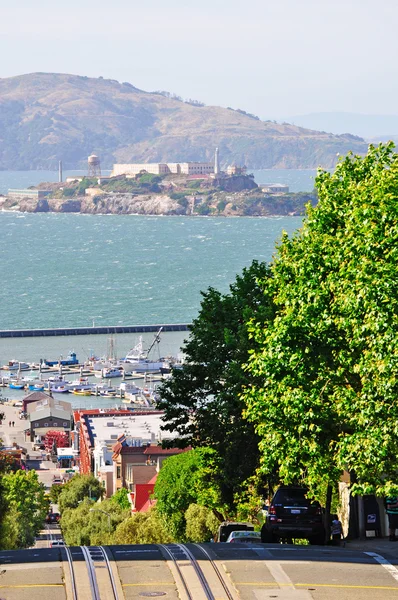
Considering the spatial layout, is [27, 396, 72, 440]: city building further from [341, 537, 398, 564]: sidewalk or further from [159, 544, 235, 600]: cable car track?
[159, 544, 235, 600]: cable car track

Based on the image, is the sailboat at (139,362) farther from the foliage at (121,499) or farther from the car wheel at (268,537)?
the car wheel at (268,537)

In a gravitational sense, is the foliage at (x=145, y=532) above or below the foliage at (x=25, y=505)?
above

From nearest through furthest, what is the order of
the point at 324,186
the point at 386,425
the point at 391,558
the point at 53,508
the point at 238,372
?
the point at 391,558
the point at 386,425
the point at 324,186
the point at 238,372
the point at 53,508

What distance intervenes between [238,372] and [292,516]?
24.8ft

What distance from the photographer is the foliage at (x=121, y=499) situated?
7092 cm

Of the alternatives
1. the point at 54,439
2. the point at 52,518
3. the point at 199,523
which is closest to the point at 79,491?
the point at 52,518

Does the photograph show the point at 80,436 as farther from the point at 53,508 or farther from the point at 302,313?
the point at 302,313

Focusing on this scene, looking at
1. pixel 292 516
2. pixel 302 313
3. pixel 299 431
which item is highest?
pixel 302 313

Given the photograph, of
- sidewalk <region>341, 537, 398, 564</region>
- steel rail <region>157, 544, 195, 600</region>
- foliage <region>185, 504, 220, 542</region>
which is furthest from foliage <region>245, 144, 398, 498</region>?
foliage <region>185, 504, 220, 542</region>

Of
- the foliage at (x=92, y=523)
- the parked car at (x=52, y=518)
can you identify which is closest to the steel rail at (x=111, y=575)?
the foliage at (x=92, y=523)

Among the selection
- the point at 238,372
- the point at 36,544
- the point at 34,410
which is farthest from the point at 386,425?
the point at 34,410

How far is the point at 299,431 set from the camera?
24.9m

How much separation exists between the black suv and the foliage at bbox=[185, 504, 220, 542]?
17.3m

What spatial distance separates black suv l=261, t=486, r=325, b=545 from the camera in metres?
24.9
